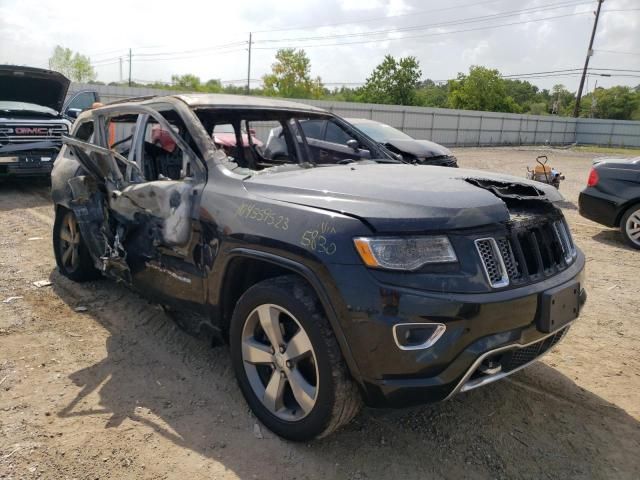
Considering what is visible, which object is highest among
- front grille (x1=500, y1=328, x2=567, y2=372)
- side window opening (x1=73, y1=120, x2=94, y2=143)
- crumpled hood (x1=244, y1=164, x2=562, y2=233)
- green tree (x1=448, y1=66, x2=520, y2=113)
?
green tree (x1=448, y1=66, x2=520, y2=113)

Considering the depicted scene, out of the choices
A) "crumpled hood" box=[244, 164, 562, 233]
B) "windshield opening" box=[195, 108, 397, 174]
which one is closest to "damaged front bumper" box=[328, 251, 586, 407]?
"crumpled hood" box=[244, 164, 562, 233]

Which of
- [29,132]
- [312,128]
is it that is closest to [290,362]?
[312,128]

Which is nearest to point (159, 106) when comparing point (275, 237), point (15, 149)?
point (275, 237)

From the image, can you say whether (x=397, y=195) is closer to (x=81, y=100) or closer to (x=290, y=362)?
(x=290, y=362)

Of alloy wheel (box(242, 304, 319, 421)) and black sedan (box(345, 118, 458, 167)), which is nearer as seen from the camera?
alloy wheel (box(242, 304, 319, 421))

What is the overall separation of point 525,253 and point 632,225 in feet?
18.4

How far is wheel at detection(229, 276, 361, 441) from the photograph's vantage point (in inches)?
92.4

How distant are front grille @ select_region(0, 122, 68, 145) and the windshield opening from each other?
6.23 metres

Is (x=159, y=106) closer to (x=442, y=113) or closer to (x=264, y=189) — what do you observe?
(x=264, y=189)

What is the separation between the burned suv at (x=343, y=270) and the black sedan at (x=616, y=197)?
16.3ft

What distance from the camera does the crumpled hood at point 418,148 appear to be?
31.1 feet

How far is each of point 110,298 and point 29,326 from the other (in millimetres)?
726

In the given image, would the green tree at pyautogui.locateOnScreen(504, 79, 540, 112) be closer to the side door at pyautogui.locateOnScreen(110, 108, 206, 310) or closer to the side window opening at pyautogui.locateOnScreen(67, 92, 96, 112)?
the side window opening at pyautogui.locateOnScreen(67, 92, 96, 112)

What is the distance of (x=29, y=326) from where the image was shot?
3971 millimetres
